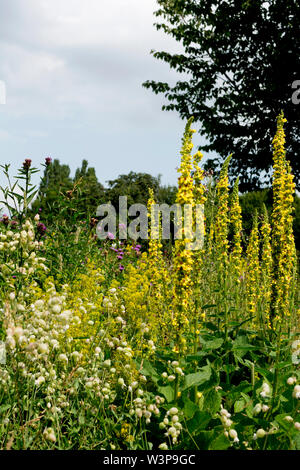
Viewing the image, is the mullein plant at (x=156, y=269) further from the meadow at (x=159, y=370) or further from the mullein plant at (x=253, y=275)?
the mullein plant at (x=253, y=275)

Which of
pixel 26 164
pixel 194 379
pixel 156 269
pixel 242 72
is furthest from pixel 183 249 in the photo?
pixel 242 72

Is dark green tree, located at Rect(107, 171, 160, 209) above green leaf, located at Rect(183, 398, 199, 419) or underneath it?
above

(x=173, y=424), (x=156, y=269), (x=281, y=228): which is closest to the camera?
(x=173, y=424)

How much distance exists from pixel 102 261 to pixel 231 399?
15.3ft

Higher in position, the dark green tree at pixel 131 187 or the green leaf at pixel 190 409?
the dark green tree at pixel 131 187

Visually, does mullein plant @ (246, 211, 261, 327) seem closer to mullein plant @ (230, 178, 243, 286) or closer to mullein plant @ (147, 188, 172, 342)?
mullein plant @ (230, 178, 243, 286)

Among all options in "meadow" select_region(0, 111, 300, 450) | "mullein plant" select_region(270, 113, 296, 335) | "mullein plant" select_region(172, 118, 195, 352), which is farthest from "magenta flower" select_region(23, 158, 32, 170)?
"mullein plant" select_region(270, 113, 296, 335)

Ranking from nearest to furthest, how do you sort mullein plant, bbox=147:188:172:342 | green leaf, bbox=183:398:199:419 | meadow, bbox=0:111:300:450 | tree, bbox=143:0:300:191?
meadow, bbox=0:111:300:450 → green leaf, bbox=183:398:199:419 → mullein plant, bbox=147:188:172:342 → tree, bbox=143:0:300:191

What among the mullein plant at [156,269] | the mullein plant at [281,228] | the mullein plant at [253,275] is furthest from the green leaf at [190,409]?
the mullein plant at [253,275]

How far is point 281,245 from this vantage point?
2998 mm

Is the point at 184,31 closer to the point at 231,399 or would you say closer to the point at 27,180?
the point at 27,180

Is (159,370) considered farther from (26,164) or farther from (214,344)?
(26,164)

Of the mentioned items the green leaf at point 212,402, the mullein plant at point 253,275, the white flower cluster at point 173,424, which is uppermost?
the mullein plant at point 253,275
